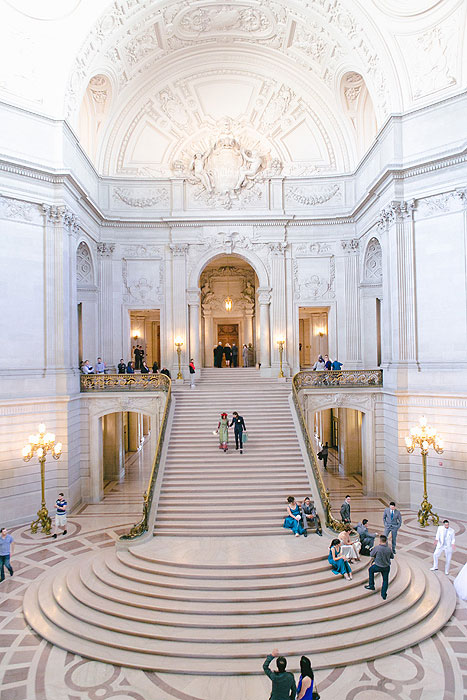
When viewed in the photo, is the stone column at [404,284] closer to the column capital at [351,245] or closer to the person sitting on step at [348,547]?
the column capital at [351,245]

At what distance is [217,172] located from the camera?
22.9m

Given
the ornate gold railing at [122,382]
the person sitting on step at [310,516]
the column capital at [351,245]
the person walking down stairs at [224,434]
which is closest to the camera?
the person sitting on step at [310,516]

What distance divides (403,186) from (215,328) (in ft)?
45.0

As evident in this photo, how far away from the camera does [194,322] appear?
A: 23.2 meters

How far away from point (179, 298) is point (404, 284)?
10.2m

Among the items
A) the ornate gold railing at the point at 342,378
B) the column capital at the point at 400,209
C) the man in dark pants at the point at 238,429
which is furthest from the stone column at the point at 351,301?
the man in dark pants at the point at 238,429

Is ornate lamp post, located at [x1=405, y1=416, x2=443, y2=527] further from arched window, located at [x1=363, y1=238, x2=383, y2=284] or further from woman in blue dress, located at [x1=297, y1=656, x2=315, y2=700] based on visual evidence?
woman in blue dress, located at [x1=297, y1=656, x2=315, y2=700]

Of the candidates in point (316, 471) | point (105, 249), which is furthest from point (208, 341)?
point (316, 471)

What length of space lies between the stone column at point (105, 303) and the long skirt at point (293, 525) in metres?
12.6

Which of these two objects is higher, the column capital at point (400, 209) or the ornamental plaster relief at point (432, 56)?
the ornamental plaster relief at point (432, 56)

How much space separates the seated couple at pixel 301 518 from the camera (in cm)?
1193

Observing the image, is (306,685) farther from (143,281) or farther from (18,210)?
(143,281)

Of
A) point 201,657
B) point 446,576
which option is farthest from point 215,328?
point 201,657

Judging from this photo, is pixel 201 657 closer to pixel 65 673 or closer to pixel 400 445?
pixel 65 673
